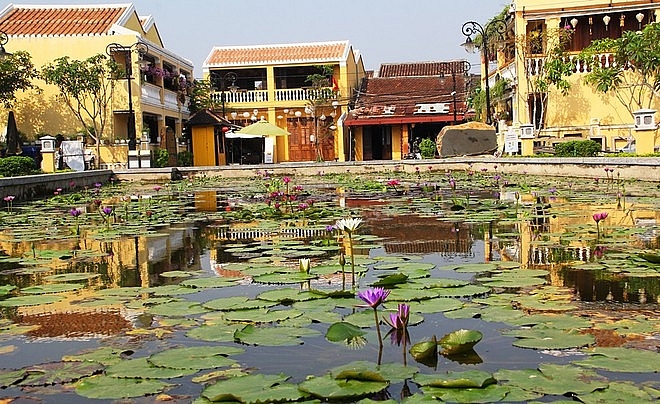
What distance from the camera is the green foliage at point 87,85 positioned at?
2177 centimetres

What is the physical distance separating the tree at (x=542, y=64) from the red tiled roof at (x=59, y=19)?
44.2ft

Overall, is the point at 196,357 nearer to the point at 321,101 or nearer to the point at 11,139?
the point at 11,139

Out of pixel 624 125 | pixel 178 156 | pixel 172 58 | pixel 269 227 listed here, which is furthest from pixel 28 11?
pixel 269 227

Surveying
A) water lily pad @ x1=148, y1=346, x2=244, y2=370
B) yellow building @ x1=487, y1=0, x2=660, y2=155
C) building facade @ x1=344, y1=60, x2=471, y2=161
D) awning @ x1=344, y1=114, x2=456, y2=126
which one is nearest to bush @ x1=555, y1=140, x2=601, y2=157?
yellow building @ x1=487, y1=0, x2=660, y2=155

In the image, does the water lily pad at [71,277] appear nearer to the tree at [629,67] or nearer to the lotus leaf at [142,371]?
the lotus leaf at [142,371]

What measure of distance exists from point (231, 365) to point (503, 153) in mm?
18175

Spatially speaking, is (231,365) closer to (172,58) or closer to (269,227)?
(269,227)

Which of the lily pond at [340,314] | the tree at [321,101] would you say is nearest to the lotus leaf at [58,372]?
the lily pond at [340,314]

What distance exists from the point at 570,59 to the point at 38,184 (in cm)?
1459

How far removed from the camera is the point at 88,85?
22.2m

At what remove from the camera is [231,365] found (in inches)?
90.4

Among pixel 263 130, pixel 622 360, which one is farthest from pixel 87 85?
pixel 622 360

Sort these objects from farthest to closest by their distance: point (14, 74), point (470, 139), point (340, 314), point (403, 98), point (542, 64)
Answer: point (403, 98), point (470, 139), point (14, 74), point (542, 64), point (340, 314)

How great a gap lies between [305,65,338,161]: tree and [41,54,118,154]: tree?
856cm
